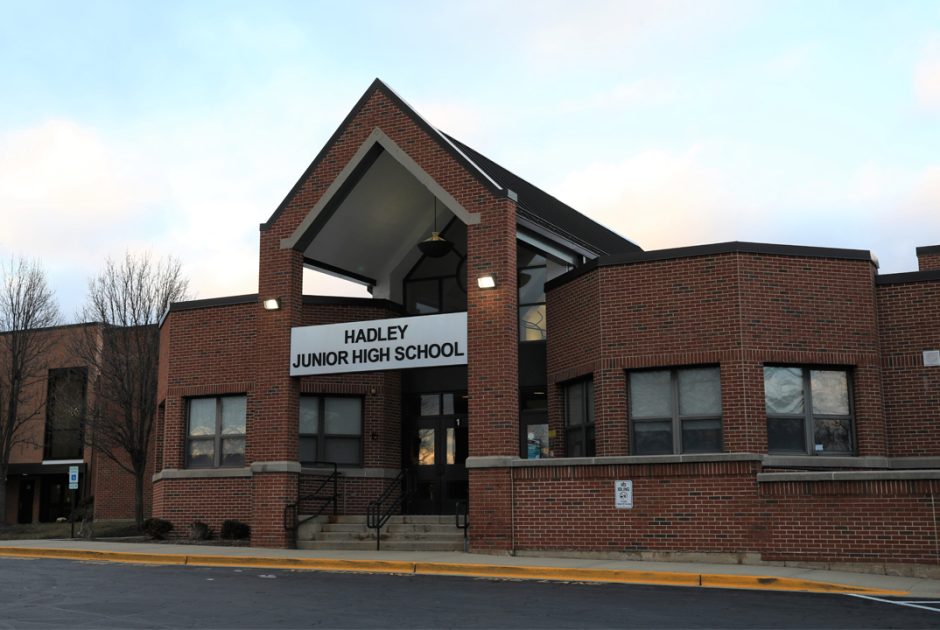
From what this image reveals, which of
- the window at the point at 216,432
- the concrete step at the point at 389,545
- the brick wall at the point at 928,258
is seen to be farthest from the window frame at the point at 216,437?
the brick wall at the point at 928,258

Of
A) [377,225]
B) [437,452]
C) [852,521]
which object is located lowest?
[852,521]

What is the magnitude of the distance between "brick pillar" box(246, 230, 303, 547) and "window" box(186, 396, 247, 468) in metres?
1.90

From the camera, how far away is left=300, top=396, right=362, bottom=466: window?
23984mm

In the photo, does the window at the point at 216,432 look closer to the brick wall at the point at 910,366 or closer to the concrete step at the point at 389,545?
the concrete step at the point at 389,545

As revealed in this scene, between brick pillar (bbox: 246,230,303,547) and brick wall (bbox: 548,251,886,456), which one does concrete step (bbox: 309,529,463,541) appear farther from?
brick wall (bbox: 548,251,886,456)

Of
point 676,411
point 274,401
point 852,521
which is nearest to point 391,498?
point 274,401

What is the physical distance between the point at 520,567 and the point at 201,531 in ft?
34.9

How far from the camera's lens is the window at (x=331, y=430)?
23984 millimetres

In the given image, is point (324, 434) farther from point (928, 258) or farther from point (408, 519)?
point (928, 258)

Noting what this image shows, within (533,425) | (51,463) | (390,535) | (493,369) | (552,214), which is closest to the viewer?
(493,369)

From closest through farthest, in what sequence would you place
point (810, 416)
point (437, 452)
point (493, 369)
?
point (810, 416) → point (493, 369) → point (437, 452)

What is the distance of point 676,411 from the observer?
19406 mm

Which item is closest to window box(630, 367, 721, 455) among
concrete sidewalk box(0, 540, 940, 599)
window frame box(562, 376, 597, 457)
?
window frame box(562, 376, 597, 457)

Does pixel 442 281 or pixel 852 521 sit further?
pixel 442 281
